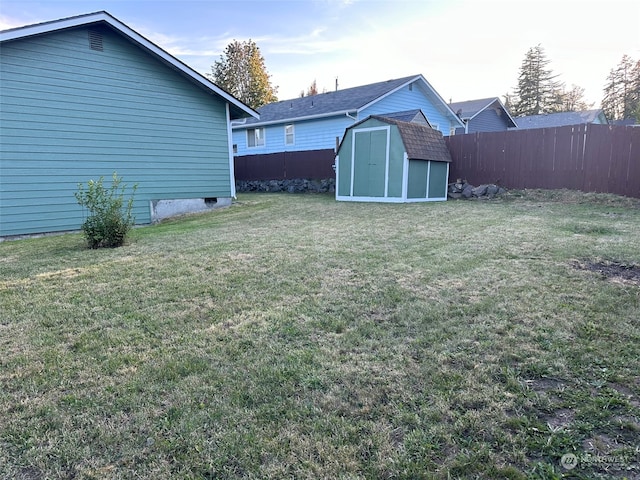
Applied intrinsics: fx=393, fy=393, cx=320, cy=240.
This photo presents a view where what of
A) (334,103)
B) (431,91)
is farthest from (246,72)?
(431,91)

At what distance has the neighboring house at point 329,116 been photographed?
1666cm

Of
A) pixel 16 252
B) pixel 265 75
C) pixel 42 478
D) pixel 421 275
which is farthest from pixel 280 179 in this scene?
pixel 265 75

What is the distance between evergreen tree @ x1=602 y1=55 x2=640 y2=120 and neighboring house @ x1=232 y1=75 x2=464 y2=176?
32.2 meters

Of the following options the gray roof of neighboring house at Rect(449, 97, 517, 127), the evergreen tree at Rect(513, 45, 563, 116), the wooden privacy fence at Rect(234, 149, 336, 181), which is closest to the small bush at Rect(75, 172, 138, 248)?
the wooden privacy fence at Rect(234, 149, 336, 181)

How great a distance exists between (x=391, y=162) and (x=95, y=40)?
7.67 metres

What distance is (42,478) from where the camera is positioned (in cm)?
155

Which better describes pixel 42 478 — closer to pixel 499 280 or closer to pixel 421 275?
pixel 421 275

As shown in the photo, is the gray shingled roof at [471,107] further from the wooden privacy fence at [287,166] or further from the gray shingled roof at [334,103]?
the wooden privacy fence at [287,166]

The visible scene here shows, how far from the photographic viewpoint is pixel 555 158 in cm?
1091

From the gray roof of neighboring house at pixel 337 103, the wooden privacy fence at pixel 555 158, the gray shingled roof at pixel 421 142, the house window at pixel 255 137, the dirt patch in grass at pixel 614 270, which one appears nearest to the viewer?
the dirt patch in grass at pixel 614 270

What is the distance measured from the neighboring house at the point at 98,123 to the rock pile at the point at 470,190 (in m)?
6.98

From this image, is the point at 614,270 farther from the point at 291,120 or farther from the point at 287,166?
the point at 291,120

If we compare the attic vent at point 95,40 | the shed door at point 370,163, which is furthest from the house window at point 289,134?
the attic vent at point 95,40

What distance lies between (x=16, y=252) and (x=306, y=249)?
4699 millimetres
